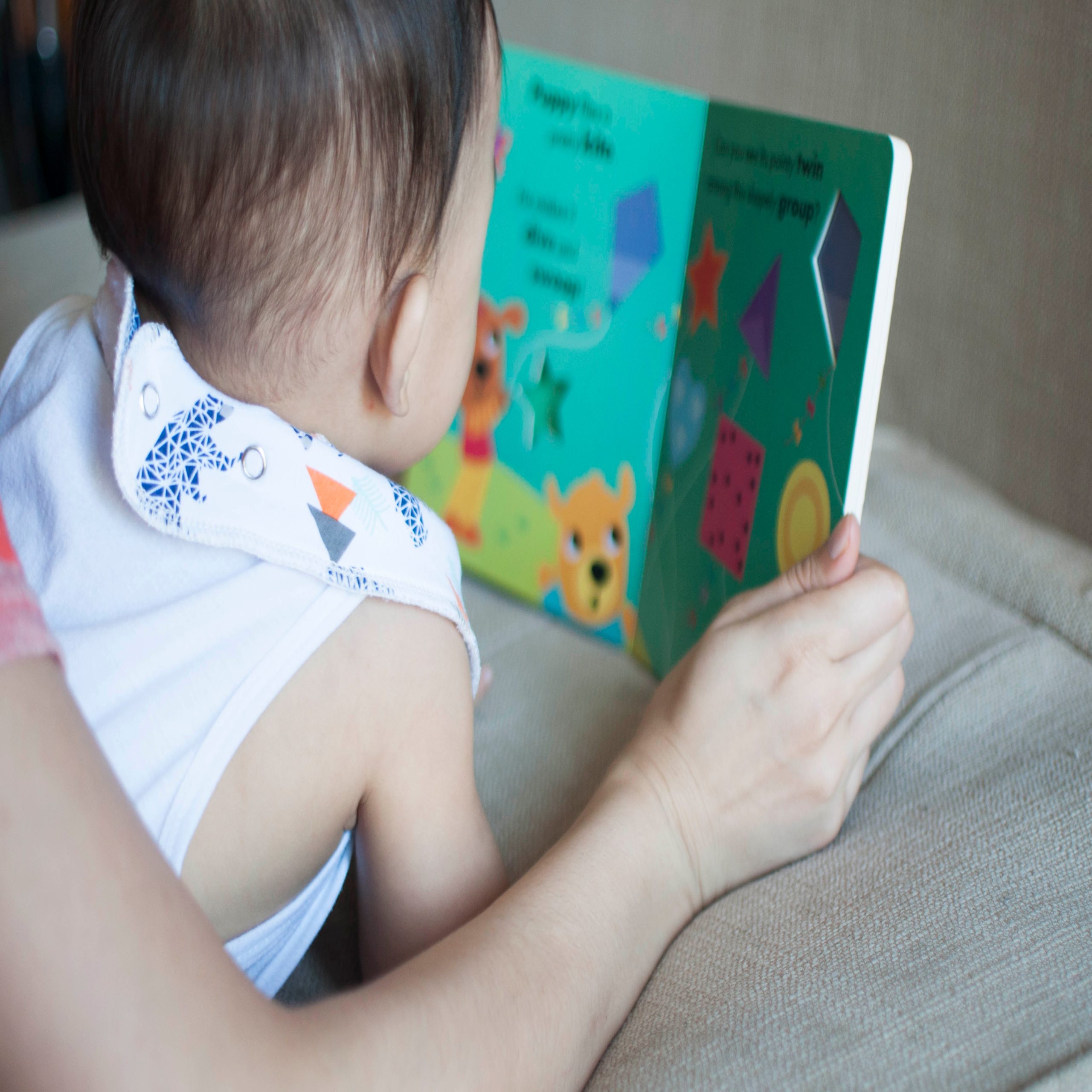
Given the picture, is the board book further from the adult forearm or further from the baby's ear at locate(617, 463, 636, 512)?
the adult forearm

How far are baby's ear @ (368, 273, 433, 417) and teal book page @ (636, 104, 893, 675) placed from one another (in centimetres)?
19

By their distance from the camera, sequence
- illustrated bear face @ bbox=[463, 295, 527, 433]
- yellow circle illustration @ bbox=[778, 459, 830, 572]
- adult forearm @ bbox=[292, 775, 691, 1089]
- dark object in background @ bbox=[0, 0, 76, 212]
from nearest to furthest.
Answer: adult forearm @ bbox=[292, 775, 691, 1089] < yellow circle illustration @ bbox=[778, 459, 830, 572] < illustrated bear face @ bbox=[463, 295, 527, 433] < dark object in background @ bbox=[0, 0, 76, 212]

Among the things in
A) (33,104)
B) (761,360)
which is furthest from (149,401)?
(33,104)

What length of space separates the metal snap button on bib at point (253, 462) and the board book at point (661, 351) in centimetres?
30

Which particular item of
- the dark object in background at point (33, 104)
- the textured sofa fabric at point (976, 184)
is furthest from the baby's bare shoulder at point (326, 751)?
the dark object in background at point (33, 104)

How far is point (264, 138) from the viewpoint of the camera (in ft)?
1.61

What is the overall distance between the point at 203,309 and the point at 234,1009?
1.15ft

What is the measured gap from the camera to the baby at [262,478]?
0.48m

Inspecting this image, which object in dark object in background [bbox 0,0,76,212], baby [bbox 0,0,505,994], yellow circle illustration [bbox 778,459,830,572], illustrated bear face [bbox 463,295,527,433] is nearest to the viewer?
baby [bbox 0,0,505,994]

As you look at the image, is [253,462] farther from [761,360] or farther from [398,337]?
[761,360]

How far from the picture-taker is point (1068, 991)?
0.44 metres

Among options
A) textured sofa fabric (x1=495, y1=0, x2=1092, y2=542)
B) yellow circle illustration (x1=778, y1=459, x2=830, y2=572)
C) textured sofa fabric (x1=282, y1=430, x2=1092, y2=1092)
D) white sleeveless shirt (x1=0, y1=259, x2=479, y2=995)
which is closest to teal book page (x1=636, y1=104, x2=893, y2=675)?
yellow circle illustration (x1=778, y1=459, x2=830, y2=572)

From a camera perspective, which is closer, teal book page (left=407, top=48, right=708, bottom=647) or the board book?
the board book

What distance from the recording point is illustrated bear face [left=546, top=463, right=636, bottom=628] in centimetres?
Result: 79
